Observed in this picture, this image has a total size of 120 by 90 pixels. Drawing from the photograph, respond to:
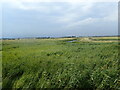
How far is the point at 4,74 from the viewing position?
18.1 ft

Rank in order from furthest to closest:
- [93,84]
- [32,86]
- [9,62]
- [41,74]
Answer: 1. [9,62]
2. [41,74]
3. [32,86]
4. [93,84]

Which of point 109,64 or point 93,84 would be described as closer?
point 93,84

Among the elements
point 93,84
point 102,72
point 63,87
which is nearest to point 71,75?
point 63,87

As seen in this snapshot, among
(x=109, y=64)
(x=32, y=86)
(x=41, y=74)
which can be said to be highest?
(x=109, y=64)

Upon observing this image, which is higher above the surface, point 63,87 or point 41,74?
point 41,74

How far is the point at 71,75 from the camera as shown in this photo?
4633 millimetres

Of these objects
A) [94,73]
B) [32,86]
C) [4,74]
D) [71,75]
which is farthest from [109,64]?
[4,74]

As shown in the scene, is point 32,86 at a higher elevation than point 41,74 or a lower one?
lower

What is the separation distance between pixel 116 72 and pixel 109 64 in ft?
2.39

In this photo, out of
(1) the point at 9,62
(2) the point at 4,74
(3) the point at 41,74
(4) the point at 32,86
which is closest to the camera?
(4) the point at 32,86

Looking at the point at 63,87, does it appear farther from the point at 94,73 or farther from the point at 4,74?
the point at 4,74

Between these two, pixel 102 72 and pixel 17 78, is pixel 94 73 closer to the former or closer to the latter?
pixel 102 72

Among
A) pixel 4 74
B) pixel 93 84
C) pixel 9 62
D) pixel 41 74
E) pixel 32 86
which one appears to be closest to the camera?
pixel 93 84

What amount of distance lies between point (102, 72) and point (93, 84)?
56cm
